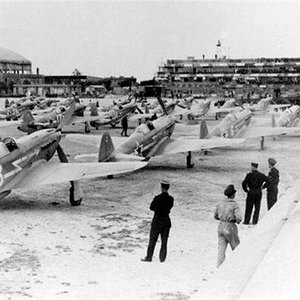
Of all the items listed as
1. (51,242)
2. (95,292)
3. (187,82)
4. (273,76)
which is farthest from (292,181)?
(273,76)

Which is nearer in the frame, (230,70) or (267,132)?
(267,132)

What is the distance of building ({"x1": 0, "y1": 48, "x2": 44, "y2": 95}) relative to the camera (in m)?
128

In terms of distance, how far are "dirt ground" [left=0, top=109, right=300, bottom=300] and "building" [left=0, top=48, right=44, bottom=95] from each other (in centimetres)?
11086

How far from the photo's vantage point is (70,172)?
13.6 metres

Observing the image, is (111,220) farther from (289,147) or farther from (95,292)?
(289,147)

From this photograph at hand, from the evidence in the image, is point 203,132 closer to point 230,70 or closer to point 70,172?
point 70,172

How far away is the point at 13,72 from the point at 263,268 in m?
152

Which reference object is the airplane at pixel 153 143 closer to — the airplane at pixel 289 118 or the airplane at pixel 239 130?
the airplane at pixel 239 130

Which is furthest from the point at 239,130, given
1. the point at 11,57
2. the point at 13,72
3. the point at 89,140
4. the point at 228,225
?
the point at 11,57

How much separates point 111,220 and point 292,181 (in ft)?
24.3

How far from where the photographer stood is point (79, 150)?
25.1 m

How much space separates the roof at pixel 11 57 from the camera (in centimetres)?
15650

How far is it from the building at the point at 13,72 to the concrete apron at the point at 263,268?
119 metres

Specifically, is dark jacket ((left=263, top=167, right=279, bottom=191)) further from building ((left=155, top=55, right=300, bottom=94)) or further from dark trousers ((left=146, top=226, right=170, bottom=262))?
building ((left=155, top=55, right=300, bottom=94))
